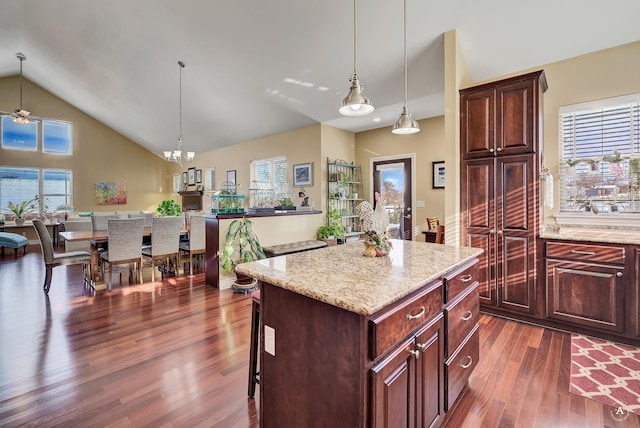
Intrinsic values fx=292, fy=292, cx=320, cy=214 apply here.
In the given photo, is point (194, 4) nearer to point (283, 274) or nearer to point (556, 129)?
point (283, 274)

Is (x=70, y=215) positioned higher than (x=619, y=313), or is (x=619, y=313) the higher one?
(x=70, y=215)

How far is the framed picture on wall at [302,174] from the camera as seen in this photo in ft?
20.0

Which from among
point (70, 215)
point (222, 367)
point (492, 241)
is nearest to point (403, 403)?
point (222, 367)

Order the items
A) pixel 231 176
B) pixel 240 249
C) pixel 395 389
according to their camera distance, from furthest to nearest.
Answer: pixel 231 176, pixel 240 249, pixel 395 389

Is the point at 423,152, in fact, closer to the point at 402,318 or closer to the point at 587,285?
the point at 587,285

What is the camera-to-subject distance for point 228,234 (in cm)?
418

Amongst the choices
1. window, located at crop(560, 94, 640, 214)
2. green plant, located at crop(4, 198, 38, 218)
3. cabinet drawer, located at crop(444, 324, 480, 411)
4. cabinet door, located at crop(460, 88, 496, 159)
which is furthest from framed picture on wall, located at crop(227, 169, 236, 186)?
cabinet drawer, located at crop(444, 324, 480, 411)

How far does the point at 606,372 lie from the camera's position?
7.09 ft

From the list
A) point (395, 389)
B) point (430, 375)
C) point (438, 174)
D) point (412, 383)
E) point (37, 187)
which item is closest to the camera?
point (395, 389)

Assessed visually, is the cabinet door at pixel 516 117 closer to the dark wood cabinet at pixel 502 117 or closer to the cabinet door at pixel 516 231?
the dark wood cabinet at pixel 502 117

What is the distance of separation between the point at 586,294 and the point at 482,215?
1.11 metres

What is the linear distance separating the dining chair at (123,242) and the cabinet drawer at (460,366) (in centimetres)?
416

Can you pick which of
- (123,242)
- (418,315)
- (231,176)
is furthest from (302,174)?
(418,315)

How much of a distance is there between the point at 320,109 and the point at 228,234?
286 cm
